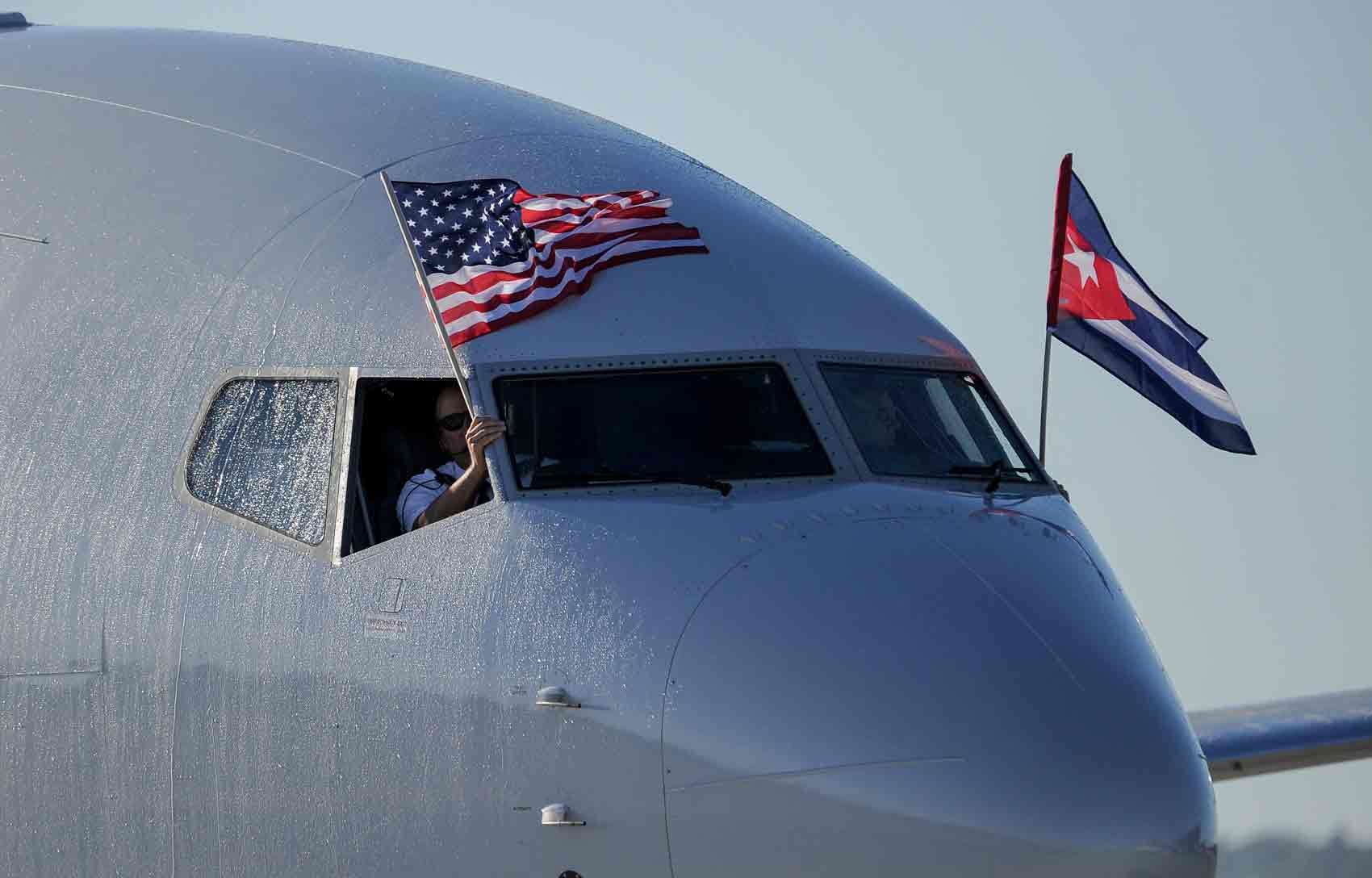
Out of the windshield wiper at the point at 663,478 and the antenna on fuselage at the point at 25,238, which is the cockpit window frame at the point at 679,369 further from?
the antenna on fuselage at the point at 25,238

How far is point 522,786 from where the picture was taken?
8688 mm

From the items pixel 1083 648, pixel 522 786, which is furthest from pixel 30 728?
pixel 1083 648

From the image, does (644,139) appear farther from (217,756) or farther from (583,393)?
(217,756)

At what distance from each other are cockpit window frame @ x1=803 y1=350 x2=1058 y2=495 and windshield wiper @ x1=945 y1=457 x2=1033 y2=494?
0.20 feet

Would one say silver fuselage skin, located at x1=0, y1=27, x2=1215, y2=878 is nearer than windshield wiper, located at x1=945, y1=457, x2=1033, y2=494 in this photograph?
Yes

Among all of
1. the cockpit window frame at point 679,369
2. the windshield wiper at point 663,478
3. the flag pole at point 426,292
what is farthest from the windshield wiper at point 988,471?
the flag pole at point 426,292

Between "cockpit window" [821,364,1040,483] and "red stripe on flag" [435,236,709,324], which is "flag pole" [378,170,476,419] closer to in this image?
"red stripe on flag" [435,236,709,324]

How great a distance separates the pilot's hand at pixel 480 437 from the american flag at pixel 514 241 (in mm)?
515

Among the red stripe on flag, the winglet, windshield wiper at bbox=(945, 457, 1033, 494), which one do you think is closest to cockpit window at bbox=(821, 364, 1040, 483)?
windshield wiper at bbox=(945, 457, 1033, 494)

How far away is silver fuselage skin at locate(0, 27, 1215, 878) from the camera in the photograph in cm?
834

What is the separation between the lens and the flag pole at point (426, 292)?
32.0 ft

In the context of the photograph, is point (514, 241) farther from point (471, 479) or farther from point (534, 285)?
point (471, 479)

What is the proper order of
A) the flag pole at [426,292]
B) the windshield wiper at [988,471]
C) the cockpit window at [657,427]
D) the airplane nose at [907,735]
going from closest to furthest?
the airplane nose at [907,735] → the cockpit window at [657,427] → the flag pole at [426,292] → the windshield wiper at [988,471]

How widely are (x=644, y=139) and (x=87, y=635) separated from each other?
185 inches
